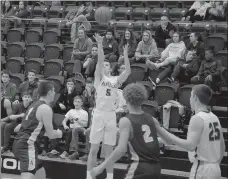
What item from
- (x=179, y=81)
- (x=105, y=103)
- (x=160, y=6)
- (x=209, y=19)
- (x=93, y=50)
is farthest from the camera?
(x=160, y=6)

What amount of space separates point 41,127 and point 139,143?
5.23ft

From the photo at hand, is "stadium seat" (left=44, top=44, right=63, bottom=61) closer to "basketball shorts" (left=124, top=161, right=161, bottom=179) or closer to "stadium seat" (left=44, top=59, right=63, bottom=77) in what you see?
"stadium seat" (left=44, top=59, right=63, bottom=77)

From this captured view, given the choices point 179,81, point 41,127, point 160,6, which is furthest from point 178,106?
point 160,6

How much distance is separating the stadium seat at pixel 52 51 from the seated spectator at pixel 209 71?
3.42 metres

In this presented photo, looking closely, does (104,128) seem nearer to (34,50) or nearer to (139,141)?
(139,141)

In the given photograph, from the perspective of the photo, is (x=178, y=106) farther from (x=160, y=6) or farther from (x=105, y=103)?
(x=160, y=6)

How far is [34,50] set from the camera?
1141 cm

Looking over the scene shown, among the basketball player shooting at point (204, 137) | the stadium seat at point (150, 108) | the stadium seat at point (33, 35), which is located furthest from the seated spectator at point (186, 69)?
the basketball player shooting at point (204, 137)

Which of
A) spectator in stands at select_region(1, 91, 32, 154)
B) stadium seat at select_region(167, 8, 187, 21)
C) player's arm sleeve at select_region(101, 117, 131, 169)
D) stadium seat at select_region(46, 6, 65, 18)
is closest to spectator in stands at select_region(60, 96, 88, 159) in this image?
spectator in stands at select_region(1, 91, 32, 154)

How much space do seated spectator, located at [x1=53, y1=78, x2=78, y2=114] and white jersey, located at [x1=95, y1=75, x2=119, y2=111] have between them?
1.93 meters

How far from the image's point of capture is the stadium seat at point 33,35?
1196cm

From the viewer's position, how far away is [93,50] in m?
10.0

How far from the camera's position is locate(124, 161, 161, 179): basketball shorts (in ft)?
14.3

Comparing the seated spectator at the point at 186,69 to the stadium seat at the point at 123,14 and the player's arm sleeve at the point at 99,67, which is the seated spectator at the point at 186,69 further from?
the stadium seat at the point at 123,14
